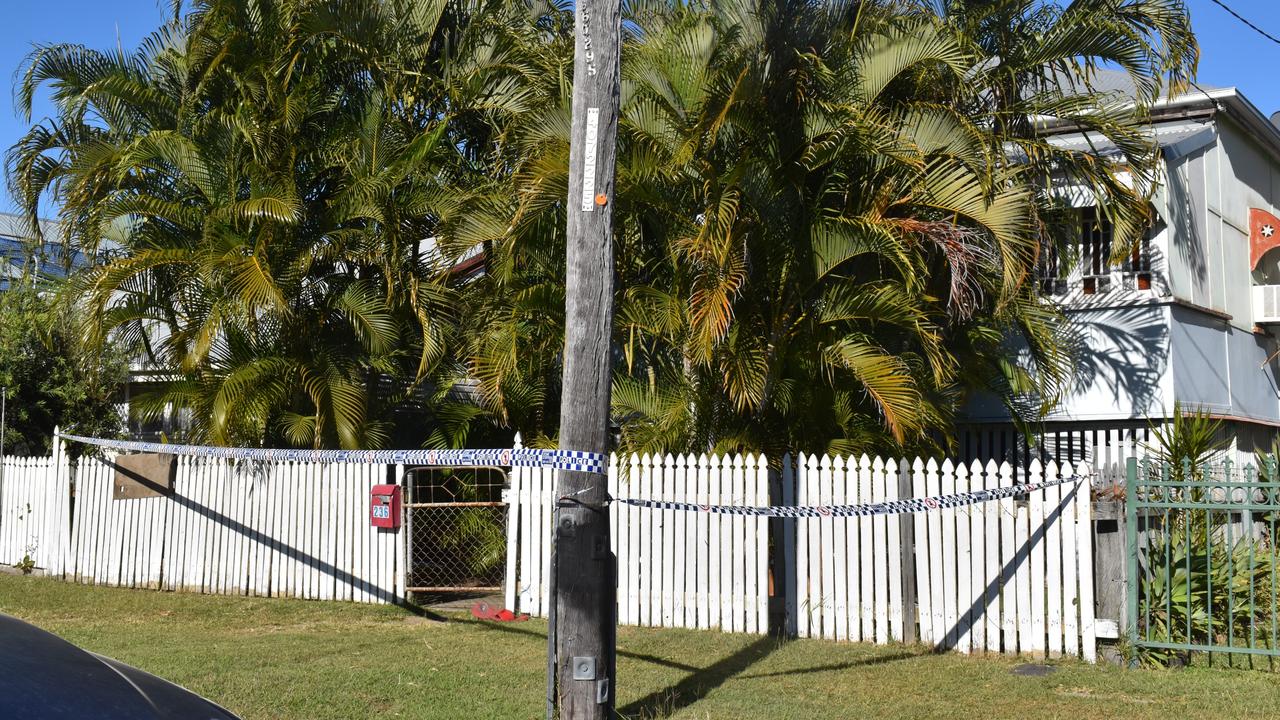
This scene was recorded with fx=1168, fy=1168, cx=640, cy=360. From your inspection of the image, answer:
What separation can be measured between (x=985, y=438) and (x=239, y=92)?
10.2 metres

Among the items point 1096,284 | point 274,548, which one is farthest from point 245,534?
point 1096,284

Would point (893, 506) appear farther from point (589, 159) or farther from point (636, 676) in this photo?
point (589, 159)

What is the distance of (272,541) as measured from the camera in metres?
13.0

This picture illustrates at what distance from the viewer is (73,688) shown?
366 centimetres

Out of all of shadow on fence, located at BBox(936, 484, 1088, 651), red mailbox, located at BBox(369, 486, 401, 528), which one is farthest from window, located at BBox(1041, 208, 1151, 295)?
red mailbox, located at BBox(369, 486, 401, 528)

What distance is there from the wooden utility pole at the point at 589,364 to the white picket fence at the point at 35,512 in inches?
388

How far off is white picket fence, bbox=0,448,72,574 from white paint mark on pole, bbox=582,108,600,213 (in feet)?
33.1

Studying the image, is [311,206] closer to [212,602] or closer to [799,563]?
[212,602]

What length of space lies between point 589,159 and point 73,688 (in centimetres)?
435

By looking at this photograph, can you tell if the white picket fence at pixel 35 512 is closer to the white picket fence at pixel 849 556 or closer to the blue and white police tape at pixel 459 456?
the blue and white police tape at pixel 459 456

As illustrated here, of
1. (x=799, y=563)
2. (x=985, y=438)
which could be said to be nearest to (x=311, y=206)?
(x=799, y=563)

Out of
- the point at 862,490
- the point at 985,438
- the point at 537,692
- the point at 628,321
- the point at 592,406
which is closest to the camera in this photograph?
the point at 592,406

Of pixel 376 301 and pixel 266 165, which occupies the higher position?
pixel 266 165

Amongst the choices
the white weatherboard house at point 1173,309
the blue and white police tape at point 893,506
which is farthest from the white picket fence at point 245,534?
the white weatherboard house at point 1173,309
